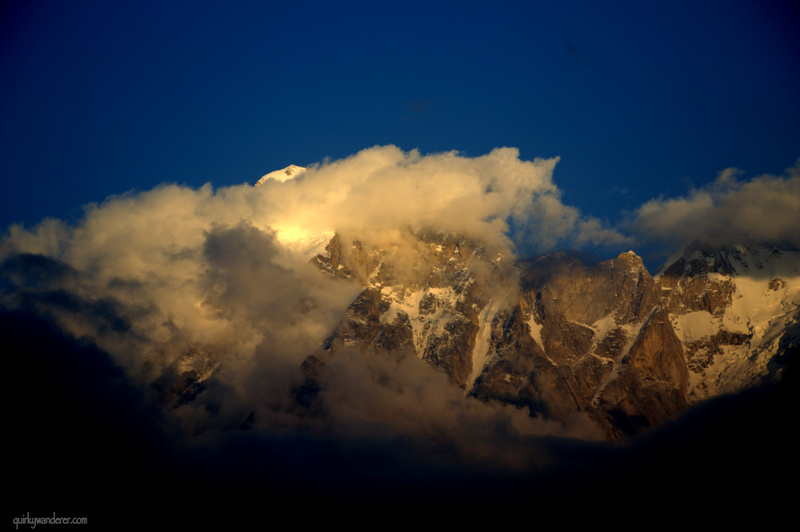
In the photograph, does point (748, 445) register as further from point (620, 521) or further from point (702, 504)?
point (620, 521)

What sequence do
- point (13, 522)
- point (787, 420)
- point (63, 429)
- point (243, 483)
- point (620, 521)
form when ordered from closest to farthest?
point (13, 522)
point (63, 429)
point (787, 420)
point (243, 483)
point (620, 521)

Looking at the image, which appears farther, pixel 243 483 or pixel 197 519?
pixel 243 483

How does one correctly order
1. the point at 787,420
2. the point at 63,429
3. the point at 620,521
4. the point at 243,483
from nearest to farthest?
the point at 63,429 → the point at 787,420 → the point at 243,483 → the point at 620,521

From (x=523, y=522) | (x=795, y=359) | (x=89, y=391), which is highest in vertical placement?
(x=89, y=391)

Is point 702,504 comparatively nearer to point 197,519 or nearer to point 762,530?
point 762,530

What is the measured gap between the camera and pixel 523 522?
640 ft

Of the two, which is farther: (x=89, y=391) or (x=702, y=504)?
(x=702, y=504)

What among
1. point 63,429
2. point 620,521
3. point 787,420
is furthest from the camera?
point 620,521

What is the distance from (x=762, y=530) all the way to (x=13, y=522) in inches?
4877

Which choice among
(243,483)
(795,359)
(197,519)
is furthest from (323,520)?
(795,359)

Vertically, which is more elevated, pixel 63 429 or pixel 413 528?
pixel 63 429

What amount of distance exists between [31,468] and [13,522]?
8552 millimetres

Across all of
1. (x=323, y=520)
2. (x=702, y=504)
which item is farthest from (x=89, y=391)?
(x=702, y=504)

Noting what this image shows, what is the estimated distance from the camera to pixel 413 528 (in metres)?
187
